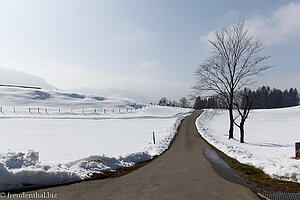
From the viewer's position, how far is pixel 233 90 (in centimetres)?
2145

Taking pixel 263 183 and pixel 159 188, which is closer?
pixel 159 188

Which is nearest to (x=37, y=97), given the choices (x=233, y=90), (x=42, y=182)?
(x=233, y=90)

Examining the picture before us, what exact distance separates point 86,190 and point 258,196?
14.6ft

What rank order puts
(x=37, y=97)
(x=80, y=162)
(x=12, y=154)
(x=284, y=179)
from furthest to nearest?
(x=37, y=97)
(x=80, y=162)
(x=12, y=154)
(x=284, y=179)

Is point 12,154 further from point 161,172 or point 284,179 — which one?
point 284,179

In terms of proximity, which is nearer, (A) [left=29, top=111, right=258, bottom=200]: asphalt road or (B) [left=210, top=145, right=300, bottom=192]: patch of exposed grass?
(A) [left=29, top=111, right=258, bottom=200]: asphalt road

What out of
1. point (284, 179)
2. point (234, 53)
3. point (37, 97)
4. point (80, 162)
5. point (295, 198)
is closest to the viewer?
point (295, 198)

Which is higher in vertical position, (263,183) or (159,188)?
(159,188)

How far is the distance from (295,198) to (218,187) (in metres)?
1.81

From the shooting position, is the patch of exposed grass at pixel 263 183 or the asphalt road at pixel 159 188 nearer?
the asphalt road at pixel 159 188

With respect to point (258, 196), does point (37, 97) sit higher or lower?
higher

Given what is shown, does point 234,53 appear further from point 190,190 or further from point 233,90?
point 190,190

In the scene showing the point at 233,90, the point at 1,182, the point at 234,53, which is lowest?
the point at 1,182

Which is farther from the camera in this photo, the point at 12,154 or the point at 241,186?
the point at 12,154
